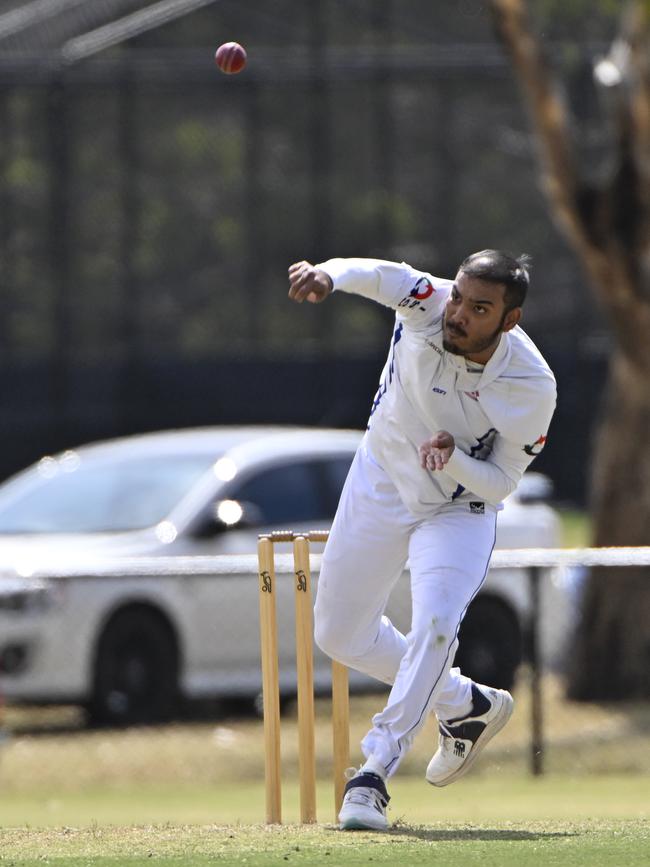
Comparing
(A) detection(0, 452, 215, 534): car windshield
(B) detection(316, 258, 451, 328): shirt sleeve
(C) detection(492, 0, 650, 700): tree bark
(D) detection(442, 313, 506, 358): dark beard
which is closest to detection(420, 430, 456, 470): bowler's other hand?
(D) detection(442, 313, 506, 358): dark beard

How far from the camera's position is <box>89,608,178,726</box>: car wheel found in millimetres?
10586

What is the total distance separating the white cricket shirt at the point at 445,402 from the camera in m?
5.88

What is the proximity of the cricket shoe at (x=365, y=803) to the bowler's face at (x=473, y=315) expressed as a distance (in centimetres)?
133

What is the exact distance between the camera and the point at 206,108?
2084 cm

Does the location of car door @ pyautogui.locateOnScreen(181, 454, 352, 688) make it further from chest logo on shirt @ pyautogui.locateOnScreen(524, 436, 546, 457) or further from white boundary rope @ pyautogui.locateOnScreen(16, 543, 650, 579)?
chest logo on shirt @ pyautogui.locateOnScreen(524, 436, 546, 457)

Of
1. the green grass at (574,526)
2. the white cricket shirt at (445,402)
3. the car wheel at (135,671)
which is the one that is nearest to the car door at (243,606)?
the car wheel at (135,671)

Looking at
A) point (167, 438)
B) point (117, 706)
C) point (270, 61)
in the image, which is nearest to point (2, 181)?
point (270, 61)

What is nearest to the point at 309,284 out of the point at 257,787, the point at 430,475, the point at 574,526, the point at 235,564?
the point at 430,475

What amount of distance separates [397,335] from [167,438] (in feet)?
20.8

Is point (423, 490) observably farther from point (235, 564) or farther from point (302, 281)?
point (235, 564)

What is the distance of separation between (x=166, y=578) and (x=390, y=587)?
14.2 feet

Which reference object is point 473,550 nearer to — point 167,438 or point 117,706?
point 117,706

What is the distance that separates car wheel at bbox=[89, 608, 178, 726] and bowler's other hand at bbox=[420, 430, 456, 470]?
5.07 metres

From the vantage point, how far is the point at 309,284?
545 centimetres
